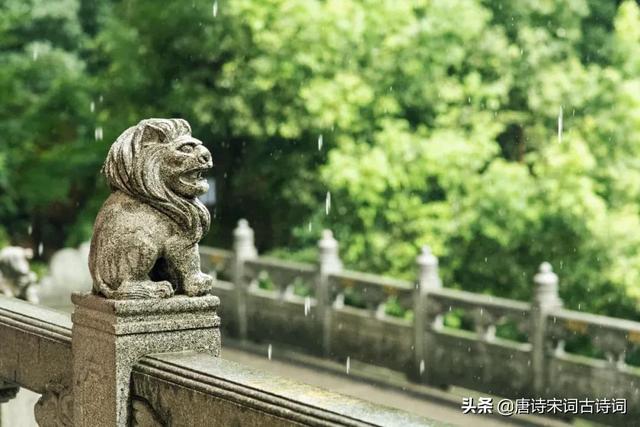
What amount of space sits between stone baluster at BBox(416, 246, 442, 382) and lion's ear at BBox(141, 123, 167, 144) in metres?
10.4

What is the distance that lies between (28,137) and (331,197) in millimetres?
6217

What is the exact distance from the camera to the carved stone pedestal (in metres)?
5.14

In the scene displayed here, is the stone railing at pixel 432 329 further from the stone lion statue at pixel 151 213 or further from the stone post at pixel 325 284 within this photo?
the stone lion statue at pixel 151 213

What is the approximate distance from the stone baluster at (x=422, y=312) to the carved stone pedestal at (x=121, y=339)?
10229mm

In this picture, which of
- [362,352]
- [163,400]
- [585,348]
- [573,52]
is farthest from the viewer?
[573,52]

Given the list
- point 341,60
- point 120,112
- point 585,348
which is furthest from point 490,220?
point 120,112

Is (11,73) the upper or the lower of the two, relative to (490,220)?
upper

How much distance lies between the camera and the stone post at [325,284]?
17344mm

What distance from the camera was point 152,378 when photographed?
5.05 metres

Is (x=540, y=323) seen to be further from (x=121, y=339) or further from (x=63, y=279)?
(x=121, y=339)

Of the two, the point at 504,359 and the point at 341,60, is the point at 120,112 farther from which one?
the point at 504,359

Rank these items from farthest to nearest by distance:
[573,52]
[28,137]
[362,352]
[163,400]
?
[28,137] < [573,52] < [362,352] < [163,400]

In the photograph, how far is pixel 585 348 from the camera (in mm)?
20094

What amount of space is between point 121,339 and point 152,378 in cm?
22
